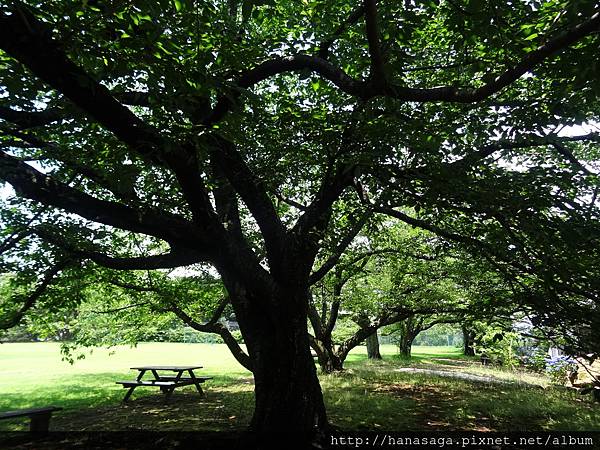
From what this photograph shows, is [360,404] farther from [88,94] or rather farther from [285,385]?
[88,94]

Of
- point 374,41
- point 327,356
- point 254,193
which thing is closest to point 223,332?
point 327,356

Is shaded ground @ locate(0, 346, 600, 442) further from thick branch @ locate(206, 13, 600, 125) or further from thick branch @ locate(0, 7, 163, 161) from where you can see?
thick branch @ locate(206, 13, 600, 125)

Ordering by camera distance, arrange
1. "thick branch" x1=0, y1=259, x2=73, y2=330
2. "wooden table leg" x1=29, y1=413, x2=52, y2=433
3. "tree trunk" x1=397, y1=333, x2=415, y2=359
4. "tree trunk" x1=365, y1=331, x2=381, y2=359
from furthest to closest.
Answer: "tree trunk" x1=397, y1=333, x2=415, y2=359 → "tree trunk" x1=365, y1=331, x2=381, y2=359 → "thick branch" x1=0, y1=259, x2=73, y2=330 → "wooden table leg" x1=29, y1=413, x2=52, y2=433

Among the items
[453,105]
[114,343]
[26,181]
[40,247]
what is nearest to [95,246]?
[40,247]

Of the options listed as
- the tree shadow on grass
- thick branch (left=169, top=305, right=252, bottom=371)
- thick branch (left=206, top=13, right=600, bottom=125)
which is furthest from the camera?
thick branch (left=169, top=305, right=252, bottom=371)

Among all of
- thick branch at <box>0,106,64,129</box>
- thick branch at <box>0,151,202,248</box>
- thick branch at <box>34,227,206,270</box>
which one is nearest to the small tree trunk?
thick branch at <box>34,227,206,270</box>

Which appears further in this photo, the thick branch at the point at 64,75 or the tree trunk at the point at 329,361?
the tree trunk at the point at 329,361

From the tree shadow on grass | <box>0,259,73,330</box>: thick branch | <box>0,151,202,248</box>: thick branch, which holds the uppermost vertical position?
<box>0,151,202,248</box>: thick branch

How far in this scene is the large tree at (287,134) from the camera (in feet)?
12.3

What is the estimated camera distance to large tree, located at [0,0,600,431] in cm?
374

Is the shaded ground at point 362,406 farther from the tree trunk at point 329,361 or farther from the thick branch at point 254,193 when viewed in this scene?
the thick branch at point 254,193

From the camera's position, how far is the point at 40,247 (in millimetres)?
7312

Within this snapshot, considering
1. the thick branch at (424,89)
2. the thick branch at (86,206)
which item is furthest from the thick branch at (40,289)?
the thick branch at (424,89)

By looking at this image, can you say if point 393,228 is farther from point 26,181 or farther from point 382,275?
point 26,181
